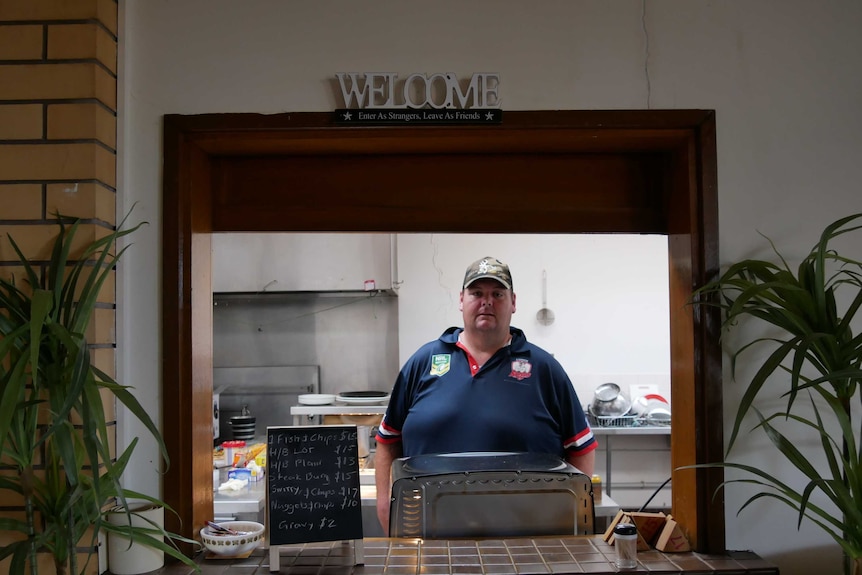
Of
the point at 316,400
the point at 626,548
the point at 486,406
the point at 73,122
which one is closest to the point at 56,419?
the point at 73,122

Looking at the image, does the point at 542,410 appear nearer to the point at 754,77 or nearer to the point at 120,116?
the point at 754,77

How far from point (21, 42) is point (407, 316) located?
3.68m

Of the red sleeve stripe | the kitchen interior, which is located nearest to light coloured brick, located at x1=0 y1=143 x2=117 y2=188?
the red sleeve stripe

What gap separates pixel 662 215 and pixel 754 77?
0.47 m

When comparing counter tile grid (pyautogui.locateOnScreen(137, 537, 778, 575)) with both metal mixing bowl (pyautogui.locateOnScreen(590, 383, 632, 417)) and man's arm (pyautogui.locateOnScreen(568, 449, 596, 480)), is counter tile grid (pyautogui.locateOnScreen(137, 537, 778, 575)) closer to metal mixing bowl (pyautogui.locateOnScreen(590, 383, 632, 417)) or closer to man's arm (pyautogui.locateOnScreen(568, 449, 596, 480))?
man's arm (pyautogui.locateOnScreen(568, 449, 596, 480))

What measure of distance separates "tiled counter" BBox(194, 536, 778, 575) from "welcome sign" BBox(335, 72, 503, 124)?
1.20 m

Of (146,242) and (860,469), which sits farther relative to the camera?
(146,242)

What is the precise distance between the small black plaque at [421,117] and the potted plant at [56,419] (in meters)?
0.74

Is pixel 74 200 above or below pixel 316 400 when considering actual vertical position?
above

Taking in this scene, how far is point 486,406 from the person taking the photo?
2.72 m

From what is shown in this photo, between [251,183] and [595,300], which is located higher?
[251,183]

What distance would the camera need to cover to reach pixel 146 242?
2.05 m

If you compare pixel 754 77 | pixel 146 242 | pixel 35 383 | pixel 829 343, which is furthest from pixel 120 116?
pixel 829 343

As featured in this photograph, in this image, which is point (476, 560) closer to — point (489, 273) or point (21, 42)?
point (489, 273)
